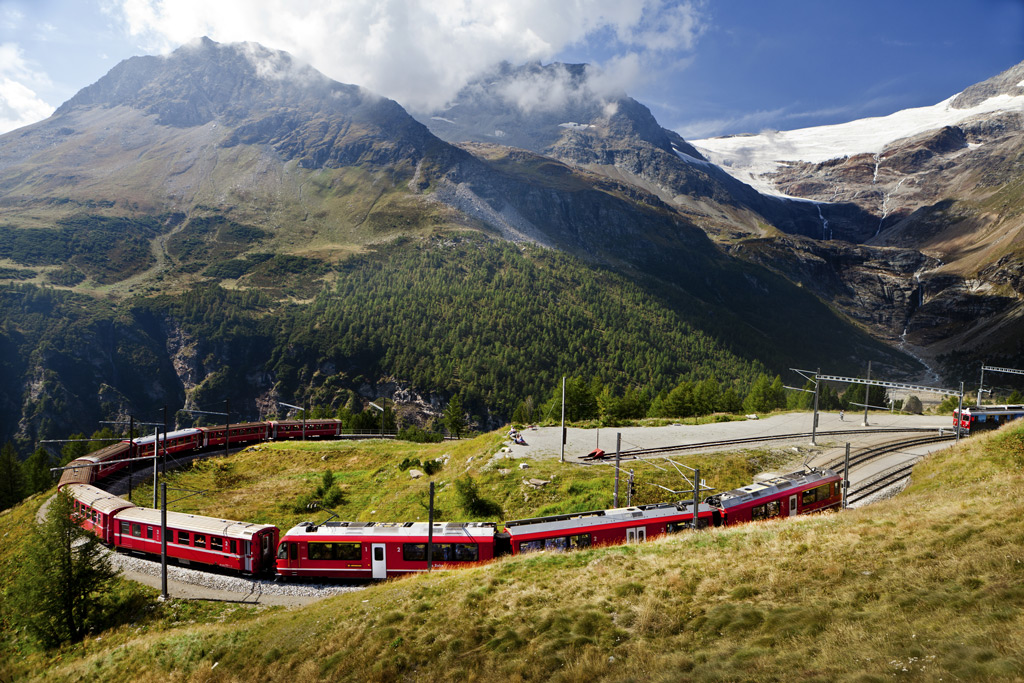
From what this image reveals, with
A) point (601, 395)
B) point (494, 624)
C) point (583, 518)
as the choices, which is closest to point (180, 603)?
point (494, 624)

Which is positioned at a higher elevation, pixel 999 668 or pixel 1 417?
pixel 999 668

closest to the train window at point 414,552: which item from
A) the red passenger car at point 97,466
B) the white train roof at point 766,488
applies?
the white train roof at point 766,488

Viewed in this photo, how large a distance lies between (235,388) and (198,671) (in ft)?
546

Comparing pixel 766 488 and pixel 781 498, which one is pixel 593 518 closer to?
pixel 766 488

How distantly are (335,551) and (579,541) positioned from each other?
519 inches

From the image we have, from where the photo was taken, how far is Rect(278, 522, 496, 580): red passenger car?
25078mm

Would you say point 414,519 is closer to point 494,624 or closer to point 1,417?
point 494,624

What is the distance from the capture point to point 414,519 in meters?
34.8

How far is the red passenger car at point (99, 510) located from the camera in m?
32.3

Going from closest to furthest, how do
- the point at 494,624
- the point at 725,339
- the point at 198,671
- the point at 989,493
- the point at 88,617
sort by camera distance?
1. the point at 494,624
2. the point at 198,671
3. the point at 989,493
4. the point at 88,617
5. the point at 725,339

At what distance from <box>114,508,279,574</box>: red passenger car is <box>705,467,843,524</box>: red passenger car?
2615cm

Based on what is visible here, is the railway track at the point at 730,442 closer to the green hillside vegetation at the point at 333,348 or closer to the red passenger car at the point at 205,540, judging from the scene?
the red passenger car at the point at 205,540

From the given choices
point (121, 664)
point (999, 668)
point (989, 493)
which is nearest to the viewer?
point (999, 668)

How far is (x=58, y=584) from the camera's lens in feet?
75.9
